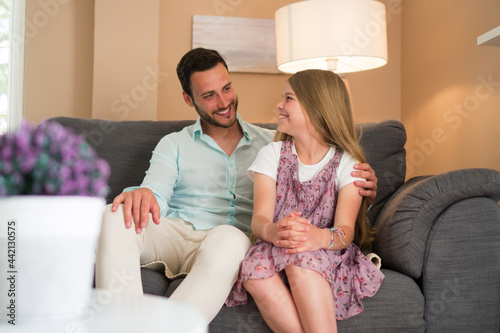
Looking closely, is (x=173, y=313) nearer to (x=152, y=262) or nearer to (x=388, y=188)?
(x=152, y=262)

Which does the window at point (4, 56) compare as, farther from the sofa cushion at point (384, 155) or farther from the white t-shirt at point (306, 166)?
the sofa cushion at point (384, 155)

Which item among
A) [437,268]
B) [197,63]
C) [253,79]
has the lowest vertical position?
[437,268]

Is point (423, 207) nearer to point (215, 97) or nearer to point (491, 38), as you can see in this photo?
point (491, 38)

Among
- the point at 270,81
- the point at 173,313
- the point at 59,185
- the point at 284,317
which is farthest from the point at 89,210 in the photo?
the point at 270,81

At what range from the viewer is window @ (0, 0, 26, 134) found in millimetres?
3098

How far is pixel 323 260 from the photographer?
123 centimetres

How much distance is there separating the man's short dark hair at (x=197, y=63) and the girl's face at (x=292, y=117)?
1.69 ft

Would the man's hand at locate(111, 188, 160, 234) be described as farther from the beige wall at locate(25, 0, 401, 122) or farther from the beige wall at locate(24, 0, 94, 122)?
the beige wall at locate(24, 0, 94, 122)

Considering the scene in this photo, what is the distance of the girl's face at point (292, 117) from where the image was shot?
1.52 m

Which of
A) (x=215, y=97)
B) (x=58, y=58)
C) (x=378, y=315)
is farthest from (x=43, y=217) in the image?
(x=58, y=58)

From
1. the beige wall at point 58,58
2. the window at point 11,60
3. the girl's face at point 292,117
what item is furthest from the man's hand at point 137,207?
the window at point 11,60

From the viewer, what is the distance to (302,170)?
151cm

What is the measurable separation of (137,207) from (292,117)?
576 millimetres

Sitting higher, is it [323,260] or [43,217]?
[43,217]
